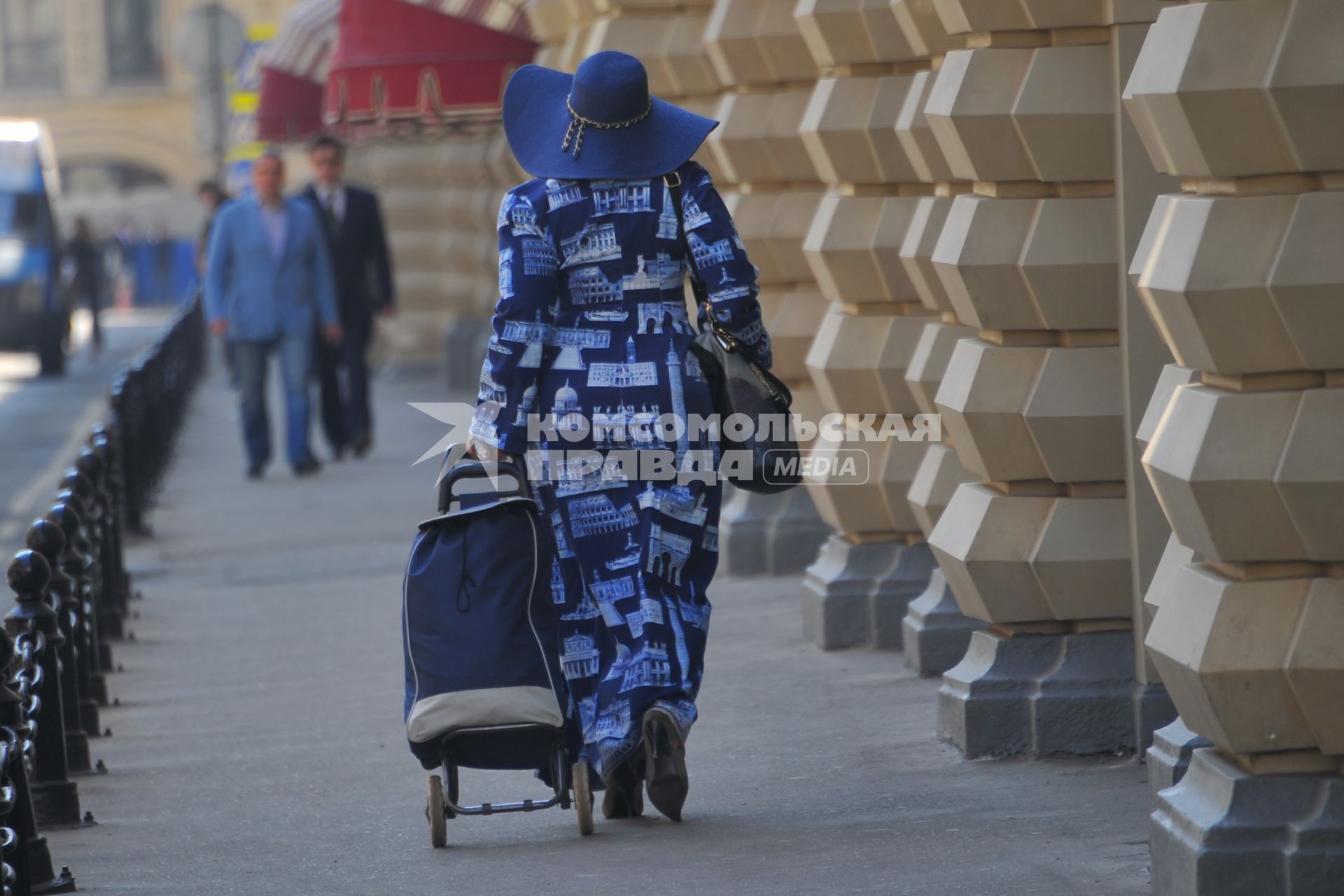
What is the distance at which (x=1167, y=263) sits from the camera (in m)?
4.20

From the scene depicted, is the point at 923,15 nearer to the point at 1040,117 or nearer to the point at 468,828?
the point at 1040,117

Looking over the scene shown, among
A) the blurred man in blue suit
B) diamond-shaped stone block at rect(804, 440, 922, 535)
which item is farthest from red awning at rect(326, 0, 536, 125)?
diamond-shaped stone block at rect(804, 440, 922, 535)

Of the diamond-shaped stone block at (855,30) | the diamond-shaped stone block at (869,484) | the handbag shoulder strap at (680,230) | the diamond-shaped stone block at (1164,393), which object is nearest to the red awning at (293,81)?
the diamond-shaped stone block at (855,30)

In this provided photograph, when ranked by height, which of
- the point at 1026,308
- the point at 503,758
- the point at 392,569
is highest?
the point at 1026,308

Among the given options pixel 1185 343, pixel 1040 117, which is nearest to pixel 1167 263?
pixel 1185 343

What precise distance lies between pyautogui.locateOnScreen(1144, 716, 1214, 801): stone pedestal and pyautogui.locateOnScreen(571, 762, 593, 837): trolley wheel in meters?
1.31

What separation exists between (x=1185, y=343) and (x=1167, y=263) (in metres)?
0.15

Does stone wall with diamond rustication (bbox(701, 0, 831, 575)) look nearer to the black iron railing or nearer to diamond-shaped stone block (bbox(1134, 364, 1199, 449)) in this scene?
the black iron railing

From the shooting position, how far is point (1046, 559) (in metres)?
6.00

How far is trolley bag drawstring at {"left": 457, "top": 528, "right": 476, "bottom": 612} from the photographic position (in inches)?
210

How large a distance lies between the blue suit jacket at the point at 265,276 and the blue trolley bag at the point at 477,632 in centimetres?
885

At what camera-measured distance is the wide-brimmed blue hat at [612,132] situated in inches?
216

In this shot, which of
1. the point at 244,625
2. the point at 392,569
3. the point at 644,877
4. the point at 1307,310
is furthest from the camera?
the point at 392,569

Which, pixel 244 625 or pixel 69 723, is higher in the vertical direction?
pixel 69 723
